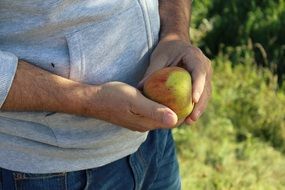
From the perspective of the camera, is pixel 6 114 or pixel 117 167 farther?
pixel 117 167

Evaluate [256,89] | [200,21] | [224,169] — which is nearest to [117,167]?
[224,169]

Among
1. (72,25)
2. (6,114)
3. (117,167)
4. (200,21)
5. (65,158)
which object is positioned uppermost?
(72,25)

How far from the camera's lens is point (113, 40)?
4.75ft

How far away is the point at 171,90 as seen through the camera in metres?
1.47

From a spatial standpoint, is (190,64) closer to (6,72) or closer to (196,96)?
(196,96)

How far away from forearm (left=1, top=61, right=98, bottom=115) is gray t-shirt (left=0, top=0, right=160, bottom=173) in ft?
0.09

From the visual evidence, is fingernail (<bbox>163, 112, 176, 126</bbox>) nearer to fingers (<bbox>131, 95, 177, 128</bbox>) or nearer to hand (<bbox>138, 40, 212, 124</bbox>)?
fingers (<bbox>131, 95, 177, 128</bbox>)

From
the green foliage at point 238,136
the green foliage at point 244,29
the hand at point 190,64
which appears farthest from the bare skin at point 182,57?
the green foliage at point 244,29

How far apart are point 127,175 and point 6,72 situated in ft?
1.43

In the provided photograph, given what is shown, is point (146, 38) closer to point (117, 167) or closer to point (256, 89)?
point (117, 167)

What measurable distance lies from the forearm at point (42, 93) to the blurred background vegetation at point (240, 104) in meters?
1.70

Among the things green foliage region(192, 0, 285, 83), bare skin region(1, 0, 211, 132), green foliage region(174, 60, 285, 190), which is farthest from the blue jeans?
green foliage region(192, 0, 285, 83)

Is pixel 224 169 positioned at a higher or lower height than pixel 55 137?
lower

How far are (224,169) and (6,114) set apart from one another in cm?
191
